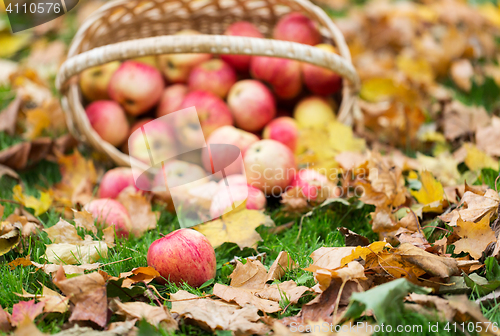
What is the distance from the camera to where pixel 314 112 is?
6.19 ft

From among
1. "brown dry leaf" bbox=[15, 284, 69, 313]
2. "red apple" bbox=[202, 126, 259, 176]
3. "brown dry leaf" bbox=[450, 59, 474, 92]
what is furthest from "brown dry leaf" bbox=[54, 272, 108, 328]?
"brown dry leaf" bbox=[450, 59, 474, 92]

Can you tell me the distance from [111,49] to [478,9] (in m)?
3.26

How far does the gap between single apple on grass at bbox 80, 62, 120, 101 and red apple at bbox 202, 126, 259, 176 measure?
664mm

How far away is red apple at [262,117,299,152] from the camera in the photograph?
1.77 meters

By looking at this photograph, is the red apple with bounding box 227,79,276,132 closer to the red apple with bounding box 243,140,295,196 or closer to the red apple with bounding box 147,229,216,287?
the red apple with bounding box 243,140,295,196

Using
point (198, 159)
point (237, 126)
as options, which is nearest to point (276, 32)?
point (237, 126)

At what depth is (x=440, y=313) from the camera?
856mm

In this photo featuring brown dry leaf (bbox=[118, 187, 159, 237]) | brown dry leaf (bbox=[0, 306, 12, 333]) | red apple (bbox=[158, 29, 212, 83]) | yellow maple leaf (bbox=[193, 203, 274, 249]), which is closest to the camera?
brown dry leaf (bbox=[0, 306, 12, 333])

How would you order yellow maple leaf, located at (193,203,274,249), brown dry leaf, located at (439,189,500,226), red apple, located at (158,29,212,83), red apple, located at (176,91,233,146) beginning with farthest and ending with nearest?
1. red apple, located at (158,29,212,83)
2. red apple, located at (176,91,233,146)
3. yellow maple leaf, located at (193,203,274,249)
4. brown dry leaf, located at (439,189,500,226)

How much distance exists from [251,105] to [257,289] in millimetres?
990

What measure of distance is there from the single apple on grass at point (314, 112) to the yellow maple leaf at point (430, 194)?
24.3 inches

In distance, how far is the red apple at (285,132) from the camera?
1767mm

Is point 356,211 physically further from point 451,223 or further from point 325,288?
point 325,288

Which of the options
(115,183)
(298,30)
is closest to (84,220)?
(115,183)
